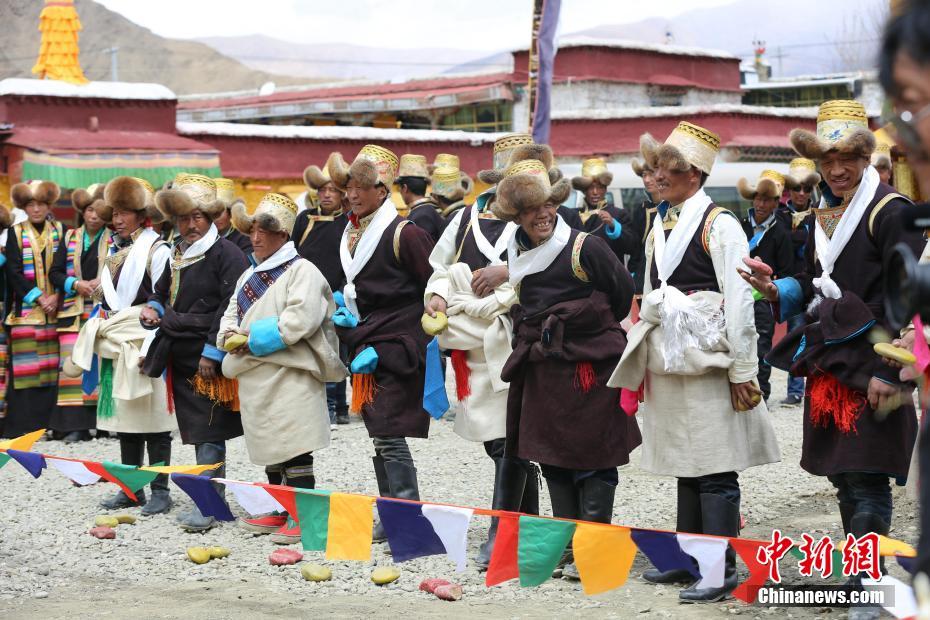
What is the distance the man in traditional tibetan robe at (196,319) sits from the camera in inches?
279

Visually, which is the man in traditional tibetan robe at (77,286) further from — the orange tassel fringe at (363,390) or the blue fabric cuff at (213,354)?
the orange tassel fringe at (363,390)

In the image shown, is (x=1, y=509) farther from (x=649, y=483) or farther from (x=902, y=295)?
(x=902, y=295)

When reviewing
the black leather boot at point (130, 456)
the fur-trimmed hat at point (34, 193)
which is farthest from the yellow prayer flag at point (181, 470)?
the fur-trimmed hat at point (34, 193)

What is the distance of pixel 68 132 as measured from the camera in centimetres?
1533

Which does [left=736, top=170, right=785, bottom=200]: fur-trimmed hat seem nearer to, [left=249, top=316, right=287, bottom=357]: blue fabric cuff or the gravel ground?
the gravel ground

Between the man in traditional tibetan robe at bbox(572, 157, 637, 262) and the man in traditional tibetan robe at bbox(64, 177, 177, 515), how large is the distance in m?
4.37

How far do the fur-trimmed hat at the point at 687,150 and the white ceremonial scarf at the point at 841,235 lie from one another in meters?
0.69

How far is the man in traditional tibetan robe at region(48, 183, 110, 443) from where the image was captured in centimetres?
955

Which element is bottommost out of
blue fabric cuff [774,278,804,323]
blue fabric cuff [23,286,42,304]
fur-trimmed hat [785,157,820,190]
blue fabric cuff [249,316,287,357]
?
blue fabric cuff [249,316,287,357]

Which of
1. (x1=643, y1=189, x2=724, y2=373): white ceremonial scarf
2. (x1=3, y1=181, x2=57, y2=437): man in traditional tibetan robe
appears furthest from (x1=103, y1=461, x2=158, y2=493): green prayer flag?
(x1=3, y1=181, x2=57, y2=437): man in traditional tibetan robe

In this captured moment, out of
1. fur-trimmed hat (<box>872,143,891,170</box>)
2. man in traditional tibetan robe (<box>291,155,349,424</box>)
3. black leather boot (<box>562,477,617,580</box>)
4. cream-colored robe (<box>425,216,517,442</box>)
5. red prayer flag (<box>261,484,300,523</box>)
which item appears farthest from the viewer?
fur-trimmed hat (<box>872,143,891,170</box>)

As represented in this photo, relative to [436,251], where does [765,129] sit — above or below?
above

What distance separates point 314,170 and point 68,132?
311 inches

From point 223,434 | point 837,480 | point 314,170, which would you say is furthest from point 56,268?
point 837,480
